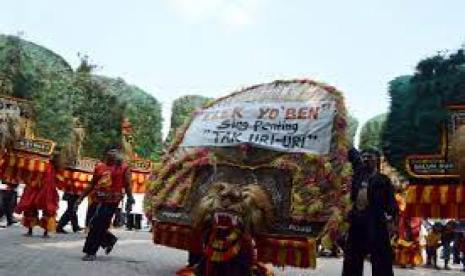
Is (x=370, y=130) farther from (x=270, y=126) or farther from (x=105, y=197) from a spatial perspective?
(x=270, y=126)

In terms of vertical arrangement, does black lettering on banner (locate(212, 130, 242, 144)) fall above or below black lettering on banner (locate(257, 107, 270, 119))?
below

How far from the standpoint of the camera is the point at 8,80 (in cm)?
1831

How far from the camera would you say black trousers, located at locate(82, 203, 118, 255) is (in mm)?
10805

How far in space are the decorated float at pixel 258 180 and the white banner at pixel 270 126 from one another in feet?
0.04

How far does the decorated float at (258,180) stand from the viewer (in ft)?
23.8

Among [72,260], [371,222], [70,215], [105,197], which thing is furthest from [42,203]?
[371,222]

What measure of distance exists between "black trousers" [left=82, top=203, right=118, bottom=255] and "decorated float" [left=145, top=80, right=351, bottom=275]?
5.89ft

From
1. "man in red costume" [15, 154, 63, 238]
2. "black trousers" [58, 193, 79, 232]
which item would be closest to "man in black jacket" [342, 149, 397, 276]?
"man in red costume" [15, 154, 63, 238]

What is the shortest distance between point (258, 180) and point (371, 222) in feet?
4.47

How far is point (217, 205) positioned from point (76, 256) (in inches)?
189

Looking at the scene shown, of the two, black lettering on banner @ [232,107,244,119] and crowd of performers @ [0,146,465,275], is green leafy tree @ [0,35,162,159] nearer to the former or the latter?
crowd of performers @ [0,146,465,275]

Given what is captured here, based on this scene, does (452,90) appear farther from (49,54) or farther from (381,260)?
(49,54)

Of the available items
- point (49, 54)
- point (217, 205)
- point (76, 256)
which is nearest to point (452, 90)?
point (217, 205)

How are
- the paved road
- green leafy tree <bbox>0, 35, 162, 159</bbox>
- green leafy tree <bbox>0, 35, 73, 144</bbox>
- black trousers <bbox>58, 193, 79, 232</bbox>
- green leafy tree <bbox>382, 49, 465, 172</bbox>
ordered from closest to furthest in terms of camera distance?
the paved road → green leafy tree <bbox>382, 49, 465, 172</bbox> → black trousers <bbox>58, 193, 79, 232</bbox> → green leafy tree <bbox>0, 35, 73, 144</bbox> → green leafy tree <bbox>0, 35, 162, 159</bbox>
